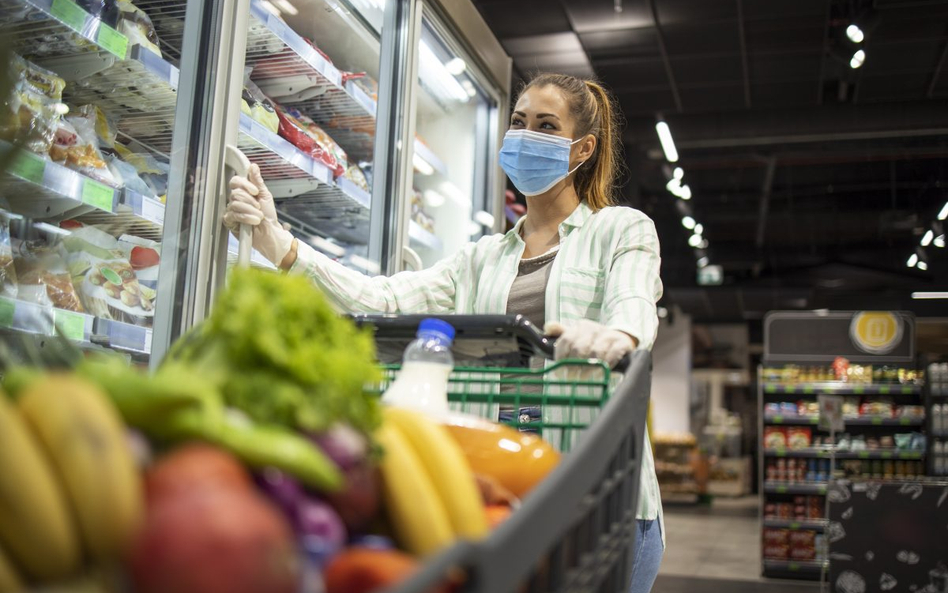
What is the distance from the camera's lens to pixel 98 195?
195 cm

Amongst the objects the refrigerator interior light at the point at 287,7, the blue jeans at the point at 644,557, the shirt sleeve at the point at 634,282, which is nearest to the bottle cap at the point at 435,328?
the shirt sleeve at the point at 634,282

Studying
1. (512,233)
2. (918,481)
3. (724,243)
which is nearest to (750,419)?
(724,243)

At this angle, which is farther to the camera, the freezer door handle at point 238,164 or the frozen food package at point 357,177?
the frozen food package at point 357,177

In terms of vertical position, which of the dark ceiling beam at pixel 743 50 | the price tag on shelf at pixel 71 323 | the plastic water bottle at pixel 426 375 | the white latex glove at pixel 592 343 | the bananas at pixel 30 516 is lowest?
the bananas at pixel 30 516

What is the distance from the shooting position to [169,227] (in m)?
2.12

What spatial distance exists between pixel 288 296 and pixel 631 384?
423 mm

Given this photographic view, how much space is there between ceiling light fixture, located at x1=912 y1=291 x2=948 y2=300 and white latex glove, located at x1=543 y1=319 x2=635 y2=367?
18.4 metres

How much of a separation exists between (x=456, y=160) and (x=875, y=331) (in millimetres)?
6587

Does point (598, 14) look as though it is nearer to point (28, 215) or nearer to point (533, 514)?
point (28, 215)

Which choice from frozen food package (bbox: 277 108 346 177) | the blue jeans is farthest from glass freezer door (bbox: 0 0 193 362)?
the blue jeans

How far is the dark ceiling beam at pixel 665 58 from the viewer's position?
7534 millimetres

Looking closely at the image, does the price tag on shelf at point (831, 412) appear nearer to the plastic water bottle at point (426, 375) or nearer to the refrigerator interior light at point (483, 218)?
the refrigerator interior light at point (483, 218)

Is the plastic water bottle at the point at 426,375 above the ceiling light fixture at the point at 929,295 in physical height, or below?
below

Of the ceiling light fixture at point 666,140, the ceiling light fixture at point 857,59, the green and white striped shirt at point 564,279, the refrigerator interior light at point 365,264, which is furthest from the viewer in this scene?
the ceiling light fixture at point 666,140
